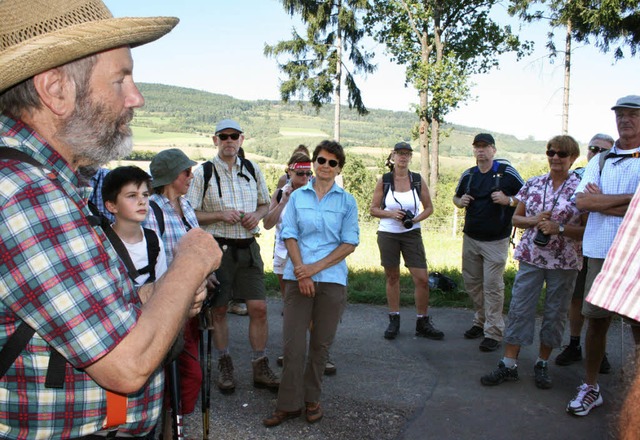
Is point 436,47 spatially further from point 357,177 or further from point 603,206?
point 357,177

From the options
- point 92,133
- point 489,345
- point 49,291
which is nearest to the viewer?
point 49,291

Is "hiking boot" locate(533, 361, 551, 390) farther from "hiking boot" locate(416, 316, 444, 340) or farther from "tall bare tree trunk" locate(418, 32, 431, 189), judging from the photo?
"tall bare tree trunk" locate(418, 32, 431, 189)

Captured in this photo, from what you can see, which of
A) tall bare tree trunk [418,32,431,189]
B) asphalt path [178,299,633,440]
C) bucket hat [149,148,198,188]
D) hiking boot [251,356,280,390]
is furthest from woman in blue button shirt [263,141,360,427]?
tall bare tree trunk [418,32,431,189]

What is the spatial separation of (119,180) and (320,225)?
154 cm

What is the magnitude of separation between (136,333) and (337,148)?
3.26m

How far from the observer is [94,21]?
1.40 metres

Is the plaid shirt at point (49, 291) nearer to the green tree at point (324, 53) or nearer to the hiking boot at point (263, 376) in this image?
the hiking boot at point (263, 376)

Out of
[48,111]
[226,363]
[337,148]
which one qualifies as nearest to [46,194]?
[48,111]

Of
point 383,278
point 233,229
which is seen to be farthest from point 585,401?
point 383,278

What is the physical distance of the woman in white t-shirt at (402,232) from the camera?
601 cm

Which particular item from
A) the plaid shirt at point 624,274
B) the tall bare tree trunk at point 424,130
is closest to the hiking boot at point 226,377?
the plaid shirt at point 624,274

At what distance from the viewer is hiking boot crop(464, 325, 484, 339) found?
19.5 feet

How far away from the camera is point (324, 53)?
25.7 metres

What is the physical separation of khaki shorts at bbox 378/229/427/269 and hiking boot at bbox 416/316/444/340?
2.00ft
